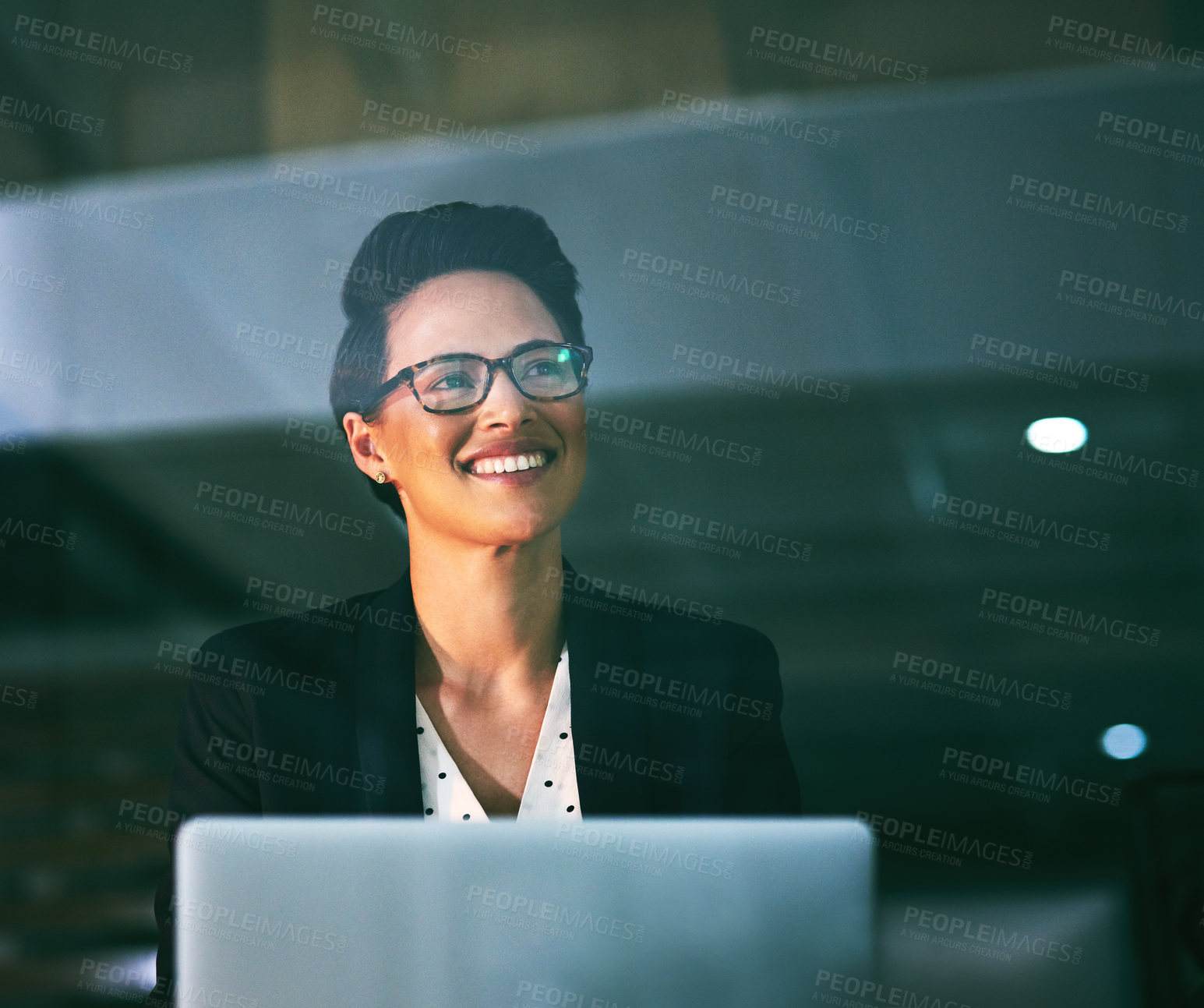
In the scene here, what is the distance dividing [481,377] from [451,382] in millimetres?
55

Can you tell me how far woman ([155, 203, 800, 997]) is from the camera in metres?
1.64

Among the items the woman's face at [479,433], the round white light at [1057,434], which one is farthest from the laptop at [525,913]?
the round white light at [1057,434]

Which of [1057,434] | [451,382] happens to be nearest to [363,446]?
[451,382]

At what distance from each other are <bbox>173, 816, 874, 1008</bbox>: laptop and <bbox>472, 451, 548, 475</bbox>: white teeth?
29.4 inches

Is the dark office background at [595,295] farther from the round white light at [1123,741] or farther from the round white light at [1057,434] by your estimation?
the round white light at [1123,741]

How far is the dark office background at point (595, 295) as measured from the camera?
2.24 metres

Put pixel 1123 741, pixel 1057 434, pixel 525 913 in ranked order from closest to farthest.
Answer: pixel 525 913
pixel 1057 434
pixel 1123 741

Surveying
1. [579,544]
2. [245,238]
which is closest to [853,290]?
[579,544]

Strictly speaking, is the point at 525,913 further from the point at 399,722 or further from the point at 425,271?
the point at 425,271

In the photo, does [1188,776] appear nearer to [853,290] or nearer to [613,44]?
[853,290]

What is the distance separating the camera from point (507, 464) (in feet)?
5.67

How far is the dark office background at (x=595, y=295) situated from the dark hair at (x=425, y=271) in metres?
→ 0.31

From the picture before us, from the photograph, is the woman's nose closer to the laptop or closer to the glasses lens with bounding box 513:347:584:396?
the glasses lens with bounding box 513:347:584:396

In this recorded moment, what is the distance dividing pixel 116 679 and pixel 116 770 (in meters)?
0.28
